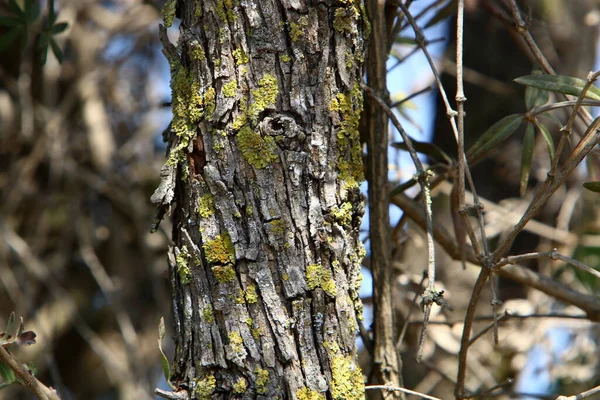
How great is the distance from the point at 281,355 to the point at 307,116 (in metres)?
0.34

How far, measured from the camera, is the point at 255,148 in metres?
0.89

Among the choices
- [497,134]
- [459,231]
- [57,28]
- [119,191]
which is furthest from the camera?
[119,191]

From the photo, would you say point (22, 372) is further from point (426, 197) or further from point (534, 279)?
point (534, 279)

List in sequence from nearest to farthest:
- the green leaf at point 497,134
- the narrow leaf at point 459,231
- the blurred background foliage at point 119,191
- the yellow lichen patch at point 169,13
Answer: the yellow lichen patch at point 169,13 → the green leaf at point 497,134 → the narrow leaf at point 459,231 → the blurred background foliage at point 119,191

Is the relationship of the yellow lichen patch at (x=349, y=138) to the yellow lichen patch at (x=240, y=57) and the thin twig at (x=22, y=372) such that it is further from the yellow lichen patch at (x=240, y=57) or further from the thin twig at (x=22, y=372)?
the thin twig at (x=22, y=372)

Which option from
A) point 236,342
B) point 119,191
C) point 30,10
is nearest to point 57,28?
point 30,10

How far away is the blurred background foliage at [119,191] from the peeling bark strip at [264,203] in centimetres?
148

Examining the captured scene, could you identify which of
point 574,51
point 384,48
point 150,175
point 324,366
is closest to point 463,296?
point 574,51

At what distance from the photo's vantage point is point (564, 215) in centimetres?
255

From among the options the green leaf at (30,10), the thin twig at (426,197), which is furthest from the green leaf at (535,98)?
the green leaf at (30,10)

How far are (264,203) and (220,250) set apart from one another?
0.09m

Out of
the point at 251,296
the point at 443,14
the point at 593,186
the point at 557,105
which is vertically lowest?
the point at 251,296

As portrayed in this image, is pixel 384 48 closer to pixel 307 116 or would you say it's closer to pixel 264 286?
pixel 307 116

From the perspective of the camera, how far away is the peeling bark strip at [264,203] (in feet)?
2.85
